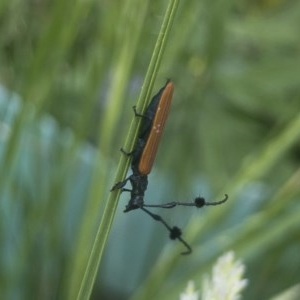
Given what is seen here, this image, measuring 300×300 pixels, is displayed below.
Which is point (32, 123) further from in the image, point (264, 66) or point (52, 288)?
point (264, 66)

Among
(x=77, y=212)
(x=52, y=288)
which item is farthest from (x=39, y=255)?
(x=77, y=212)

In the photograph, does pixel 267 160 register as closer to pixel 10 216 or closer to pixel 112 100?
pixel 112 100

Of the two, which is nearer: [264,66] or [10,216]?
[10,216]

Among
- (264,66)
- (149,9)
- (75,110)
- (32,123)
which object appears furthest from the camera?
(264,66)

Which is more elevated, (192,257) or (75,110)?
(75,110)

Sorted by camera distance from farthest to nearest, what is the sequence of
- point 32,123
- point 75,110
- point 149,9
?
point 75,110
point 32,123
point 149,9

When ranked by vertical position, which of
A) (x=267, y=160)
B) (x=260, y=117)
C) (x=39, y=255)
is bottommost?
(x=267, y=160)
